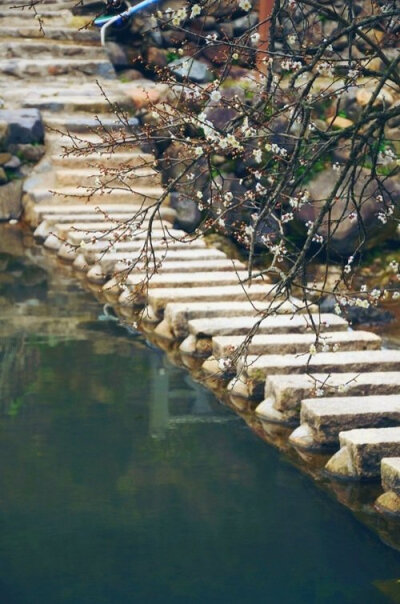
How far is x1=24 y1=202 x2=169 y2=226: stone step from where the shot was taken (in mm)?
13539

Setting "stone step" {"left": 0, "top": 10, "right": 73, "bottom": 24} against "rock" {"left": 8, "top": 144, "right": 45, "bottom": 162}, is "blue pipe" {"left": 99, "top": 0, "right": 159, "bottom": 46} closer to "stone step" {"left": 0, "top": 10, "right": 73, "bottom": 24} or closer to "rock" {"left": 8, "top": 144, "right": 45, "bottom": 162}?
"stone step" {"left": 0, "top": 10, "right": 73, "bottom": 24}

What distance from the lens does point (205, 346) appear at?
30.1ft

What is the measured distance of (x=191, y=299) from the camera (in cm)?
1010

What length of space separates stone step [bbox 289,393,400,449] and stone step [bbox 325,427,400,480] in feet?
0.92

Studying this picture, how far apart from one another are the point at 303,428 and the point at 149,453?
99cm

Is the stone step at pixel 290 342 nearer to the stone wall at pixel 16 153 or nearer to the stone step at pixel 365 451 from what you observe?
the stone step at pixel 365 451

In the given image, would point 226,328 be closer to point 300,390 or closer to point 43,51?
point 300,390

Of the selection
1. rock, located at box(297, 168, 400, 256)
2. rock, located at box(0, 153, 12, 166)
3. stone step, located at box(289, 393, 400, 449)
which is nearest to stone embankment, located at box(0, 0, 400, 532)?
stone step, located at box(289, 393, 400, 449)

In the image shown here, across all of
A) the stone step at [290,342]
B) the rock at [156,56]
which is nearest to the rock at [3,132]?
the rock at [156,56]

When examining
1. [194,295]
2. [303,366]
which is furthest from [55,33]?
[303,366]

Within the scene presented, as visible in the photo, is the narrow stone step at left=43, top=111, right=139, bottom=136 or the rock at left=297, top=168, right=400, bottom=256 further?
the narrow stone step at left=43, top=111, right=139, bottom=136

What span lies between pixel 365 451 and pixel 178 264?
201 inches

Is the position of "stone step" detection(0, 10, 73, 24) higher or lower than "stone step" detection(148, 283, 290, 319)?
higher

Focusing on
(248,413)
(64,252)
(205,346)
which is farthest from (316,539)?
(64,252)
